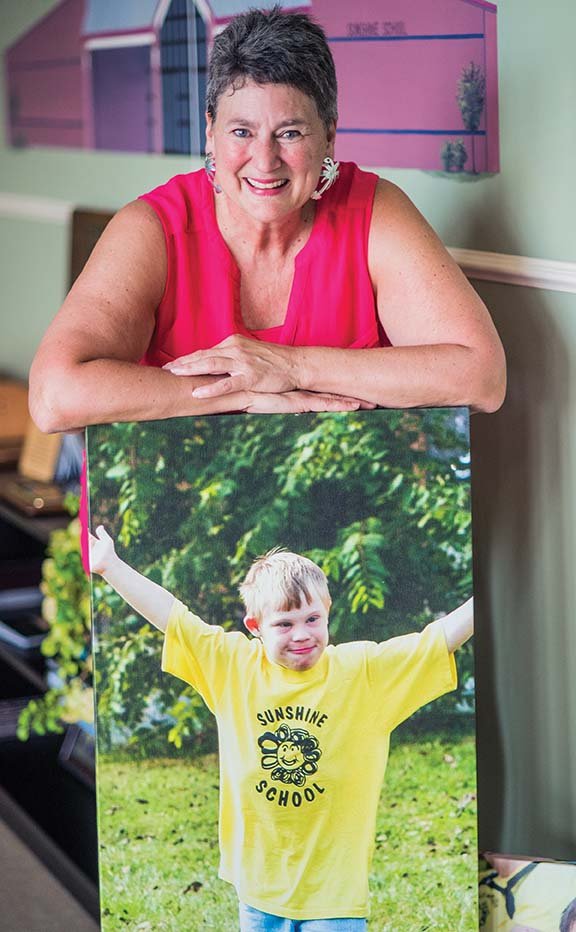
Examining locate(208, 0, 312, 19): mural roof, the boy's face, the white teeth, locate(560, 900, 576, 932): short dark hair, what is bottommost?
locate(560, 900, 576, 932): short dark hair

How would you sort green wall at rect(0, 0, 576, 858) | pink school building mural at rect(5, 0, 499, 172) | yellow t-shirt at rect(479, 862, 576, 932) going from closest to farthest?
1. yellow t-shirt at rect(479, 862, 576, 932)
2. green wall at rect(0, 0, 576, 858)
3. pink school building mural at rect(5, 0, 499, 172)

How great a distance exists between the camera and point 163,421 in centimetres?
166

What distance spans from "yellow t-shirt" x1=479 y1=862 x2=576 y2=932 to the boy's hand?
77cm

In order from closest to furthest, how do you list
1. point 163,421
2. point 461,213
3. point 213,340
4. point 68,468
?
1. point 163,421
2. point 213,340
3. point 461,213
4. point 68,468

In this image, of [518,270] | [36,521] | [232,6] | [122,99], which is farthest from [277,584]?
[122,99]

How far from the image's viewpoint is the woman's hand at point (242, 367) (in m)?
1.72

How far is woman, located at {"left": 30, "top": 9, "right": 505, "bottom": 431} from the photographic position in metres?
1.72

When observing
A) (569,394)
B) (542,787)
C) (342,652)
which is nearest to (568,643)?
(542,787)

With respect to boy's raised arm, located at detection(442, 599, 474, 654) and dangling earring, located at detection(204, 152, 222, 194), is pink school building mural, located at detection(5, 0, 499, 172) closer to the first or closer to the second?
dangling earring, located at detection(204, 152, 222, 194)

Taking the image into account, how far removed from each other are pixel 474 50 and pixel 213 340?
29.5 inches

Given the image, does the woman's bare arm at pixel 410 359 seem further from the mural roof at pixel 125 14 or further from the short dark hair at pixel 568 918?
the mural roof at pixel 125 14

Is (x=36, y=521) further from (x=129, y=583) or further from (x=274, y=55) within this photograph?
(x=274, y=55)

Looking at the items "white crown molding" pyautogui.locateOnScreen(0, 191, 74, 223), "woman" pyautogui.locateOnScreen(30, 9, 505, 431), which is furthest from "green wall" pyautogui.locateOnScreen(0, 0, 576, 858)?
"white crown molding" pyautogui.locateOnScreen(0, 191, 74, 223)

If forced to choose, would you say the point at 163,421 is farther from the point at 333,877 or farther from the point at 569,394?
the point at 569,394
